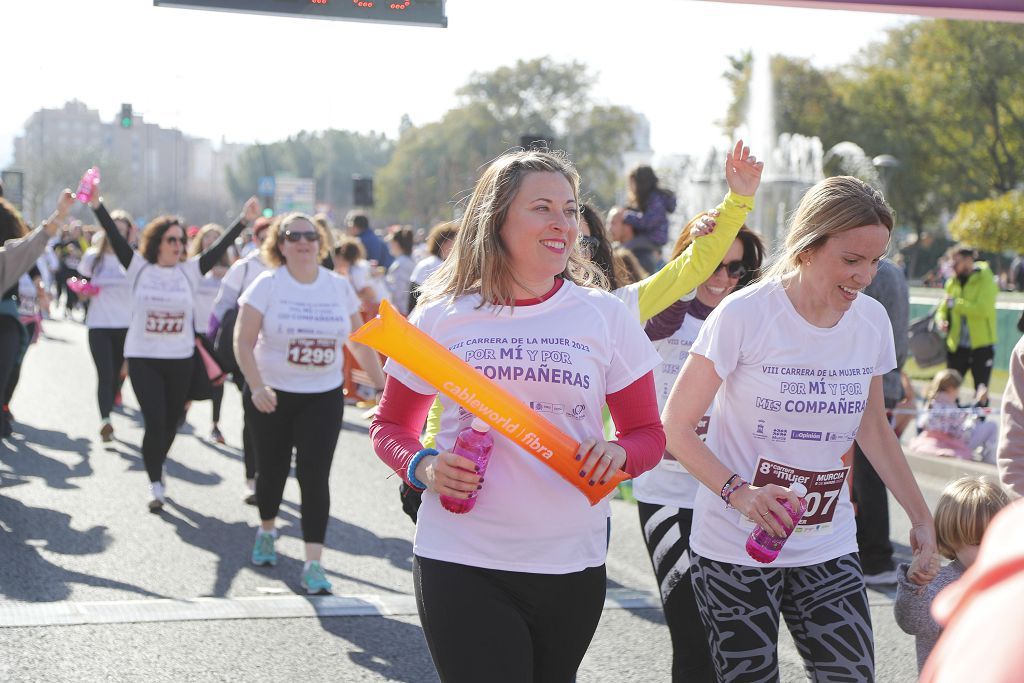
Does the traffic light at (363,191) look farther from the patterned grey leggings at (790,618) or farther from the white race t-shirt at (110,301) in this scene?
the patterned grey leggings at (790,618)

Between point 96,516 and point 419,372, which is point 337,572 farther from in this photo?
point 419,372

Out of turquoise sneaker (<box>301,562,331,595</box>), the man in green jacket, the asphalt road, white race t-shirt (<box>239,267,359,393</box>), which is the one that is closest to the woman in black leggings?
the asphalt road

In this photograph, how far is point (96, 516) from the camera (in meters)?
8.27

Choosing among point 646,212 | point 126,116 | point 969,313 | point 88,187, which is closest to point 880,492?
point 646,212

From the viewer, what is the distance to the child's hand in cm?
340

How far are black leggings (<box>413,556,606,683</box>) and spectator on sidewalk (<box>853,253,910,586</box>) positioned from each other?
→ 14.6 ft

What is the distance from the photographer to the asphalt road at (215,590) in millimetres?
5359

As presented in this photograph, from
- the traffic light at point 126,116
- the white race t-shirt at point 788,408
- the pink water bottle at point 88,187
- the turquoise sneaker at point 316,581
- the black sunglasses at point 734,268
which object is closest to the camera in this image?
the white race t-shirt at point 788,408

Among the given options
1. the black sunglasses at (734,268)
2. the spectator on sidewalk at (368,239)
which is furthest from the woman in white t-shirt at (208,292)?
the black sunglasses at (734,268)

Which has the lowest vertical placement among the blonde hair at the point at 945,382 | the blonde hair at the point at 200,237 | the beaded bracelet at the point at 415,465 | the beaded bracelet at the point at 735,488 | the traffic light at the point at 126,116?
the blonde hair at the point at 945,382

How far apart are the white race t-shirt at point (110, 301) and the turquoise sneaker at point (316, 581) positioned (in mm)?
5873

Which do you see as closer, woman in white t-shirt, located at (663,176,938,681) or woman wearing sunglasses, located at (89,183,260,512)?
woman in white t-shirt, located at (663,176,938,681)

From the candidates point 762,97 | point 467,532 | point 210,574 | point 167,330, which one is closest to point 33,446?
point 167,330

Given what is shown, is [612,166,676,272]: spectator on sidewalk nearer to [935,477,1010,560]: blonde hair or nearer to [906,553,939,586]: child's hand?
[935,477,1010,560]: blonde hair
